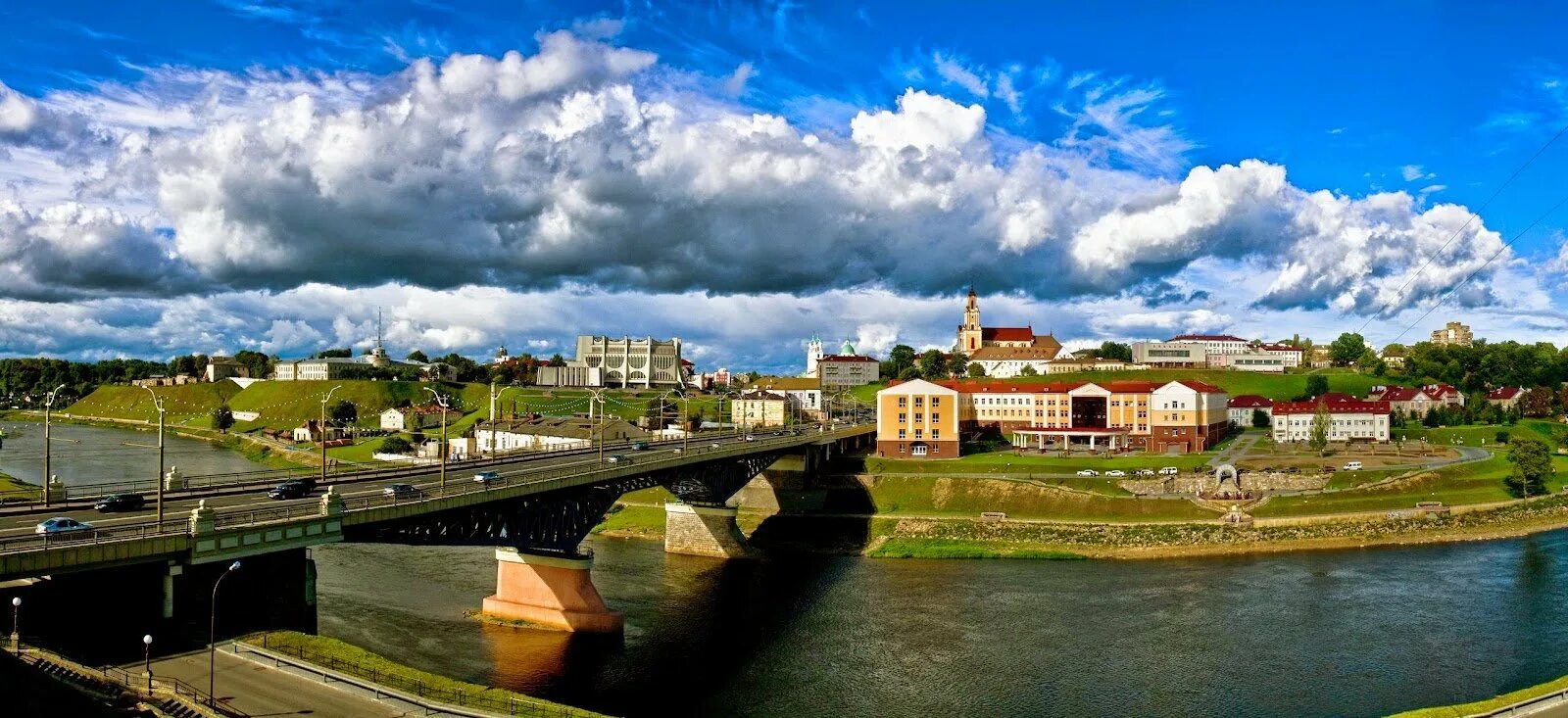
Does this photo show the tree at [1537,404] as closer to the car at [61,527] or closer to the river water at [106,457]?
the river water at [106,457]

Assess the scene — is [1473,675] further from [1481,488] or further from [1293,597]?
[1481,488]

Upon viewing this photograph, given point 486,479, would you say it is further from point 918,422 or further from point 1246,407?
point 1246,407

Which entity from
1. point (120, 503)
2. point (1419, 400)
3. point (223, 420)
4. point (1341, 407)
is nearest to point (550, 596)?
point (120, 503)

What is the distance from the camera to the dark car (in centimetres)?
4359

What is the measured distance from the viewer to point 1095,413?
391 feet

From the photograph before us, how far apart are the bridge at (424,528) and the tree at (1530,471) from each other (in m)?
66.8

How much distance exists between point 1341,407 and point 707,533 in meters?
82.9

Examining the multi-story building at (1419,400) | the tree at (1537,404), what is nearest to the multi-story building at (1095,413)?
the multi-story building at (1419,400)

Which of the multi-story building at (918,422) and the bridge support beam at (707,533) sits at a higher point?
the multi-story building at (918,422)

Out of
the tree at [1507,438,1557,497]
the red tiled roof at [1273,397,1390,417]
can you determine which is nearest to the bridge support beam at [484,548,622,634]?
the tree at [1507,438,1557,497]

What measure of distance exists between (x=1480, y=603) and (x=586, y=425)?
85.0 m

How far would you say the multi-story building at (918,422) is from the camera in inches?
4186

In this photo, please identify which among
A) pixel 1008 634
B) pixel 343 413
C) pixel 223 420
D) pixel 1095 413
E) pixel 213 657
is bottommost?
pixel 1008 634

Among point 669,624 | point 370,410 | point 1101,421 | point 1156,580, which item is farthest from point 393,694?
point 370,410
